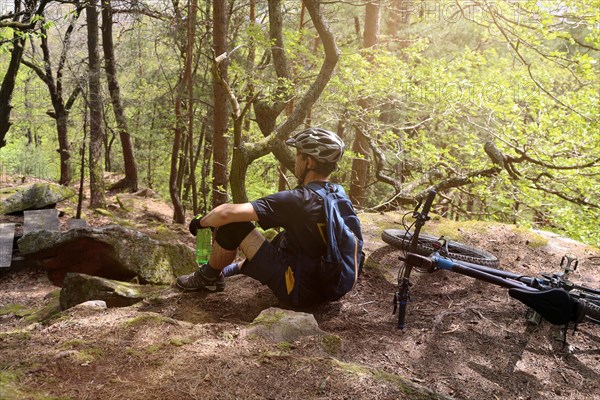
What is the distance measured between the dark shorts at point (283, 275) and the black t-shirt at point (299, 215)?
248 mm

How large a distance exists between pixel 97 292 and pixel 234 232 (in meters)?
1.96

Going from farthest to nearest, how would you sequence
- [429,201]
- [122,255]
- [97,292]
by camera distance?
[122,255]
[97,292]
[429,201]

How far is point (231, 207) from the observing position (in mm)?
3619

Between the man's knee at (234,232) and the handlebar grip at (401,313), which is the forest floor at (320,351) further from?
the man's knee at (234,232)

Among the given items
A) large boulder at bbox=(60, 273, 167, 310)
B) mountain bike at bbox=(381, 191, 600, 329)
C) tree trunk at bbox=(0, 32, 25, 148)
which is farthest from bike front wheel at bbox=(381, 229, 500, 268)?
tree trunk at bbox=(0, 32, 25, 148)

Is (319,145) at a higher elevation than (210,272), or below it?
higher

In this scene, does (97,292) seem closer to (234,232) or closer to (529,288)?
(234,232)

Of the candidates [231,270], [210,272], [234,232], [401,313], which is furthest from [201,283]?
[401,313]

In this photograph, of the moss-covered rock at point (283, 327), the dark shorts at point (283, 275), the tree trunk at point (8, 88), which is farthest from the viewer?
the tree trunk at point (8, 88)

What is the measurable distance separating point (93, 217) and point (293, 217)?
1156 centimetres

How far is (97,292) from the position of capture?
4.65 meters

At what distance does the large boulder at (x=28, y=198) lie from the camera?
11.5 meters

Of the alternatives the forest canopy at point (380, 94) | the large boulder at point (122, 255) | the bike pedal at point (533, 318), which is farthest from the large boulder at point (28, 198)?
the bike pedal at point (533, 318)

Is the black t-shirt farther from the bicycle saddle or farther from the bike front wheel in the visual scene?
the bicycle saddle
